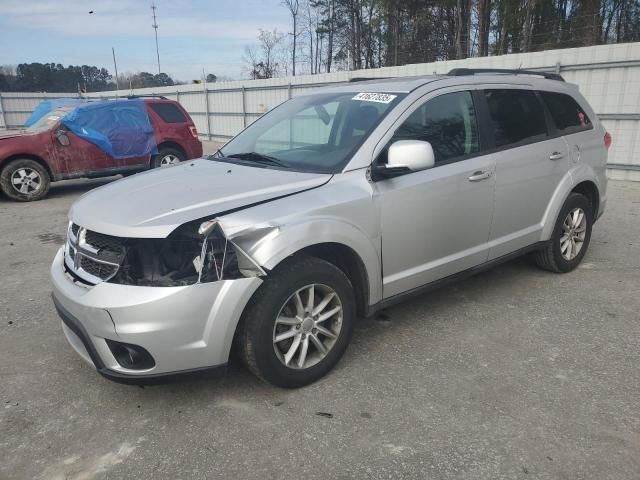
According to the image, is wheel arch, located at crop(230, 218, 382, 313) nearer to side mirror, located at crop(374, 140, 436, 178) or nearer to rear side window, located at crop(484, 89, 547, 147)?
side mirror, located at crop(374, 140, 436, 178)

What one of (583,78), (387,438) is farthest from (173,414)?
(583,78)

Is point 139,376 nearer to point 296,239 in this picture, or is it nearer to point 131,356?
point 131,356

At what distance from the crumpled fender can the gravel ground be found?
2.52 feet

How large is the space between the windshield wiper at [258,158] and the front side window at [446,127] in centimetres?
79

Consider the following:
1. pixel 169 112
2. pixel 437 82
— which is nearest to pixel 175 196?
pixel 437 82

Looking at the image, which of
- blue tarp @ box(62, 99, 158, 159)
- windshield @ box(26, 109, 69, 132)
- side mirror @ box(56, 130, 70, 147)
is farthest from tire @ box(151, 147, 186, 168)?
windshield @ box(26, 109, 69, 132)

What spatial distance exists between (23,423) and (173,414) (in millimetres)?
800

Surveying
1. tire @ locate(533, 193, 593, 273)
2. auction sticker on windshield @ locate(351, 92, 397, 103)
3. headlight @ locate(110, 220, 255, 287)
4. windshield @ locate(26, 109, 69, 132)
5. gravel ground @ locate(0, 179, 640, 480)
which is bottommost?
gravel ground @ locate(0, 179, 640, 480)

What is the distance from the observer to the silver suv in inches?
98.6

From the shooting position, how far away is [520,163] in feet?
13.0

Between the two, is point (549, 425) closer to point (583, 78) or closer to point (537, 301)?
point (537, 301)

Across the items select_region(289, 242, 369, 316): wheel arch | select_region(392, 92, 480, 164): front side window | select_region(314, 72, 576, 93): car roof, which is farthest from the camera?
select_region(314, 72, 576, 93): car roof

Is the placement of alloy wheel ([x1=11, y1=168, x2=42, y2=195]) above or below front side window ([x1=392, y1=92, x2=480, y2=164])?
below

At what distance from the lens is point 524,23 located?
806 inches
